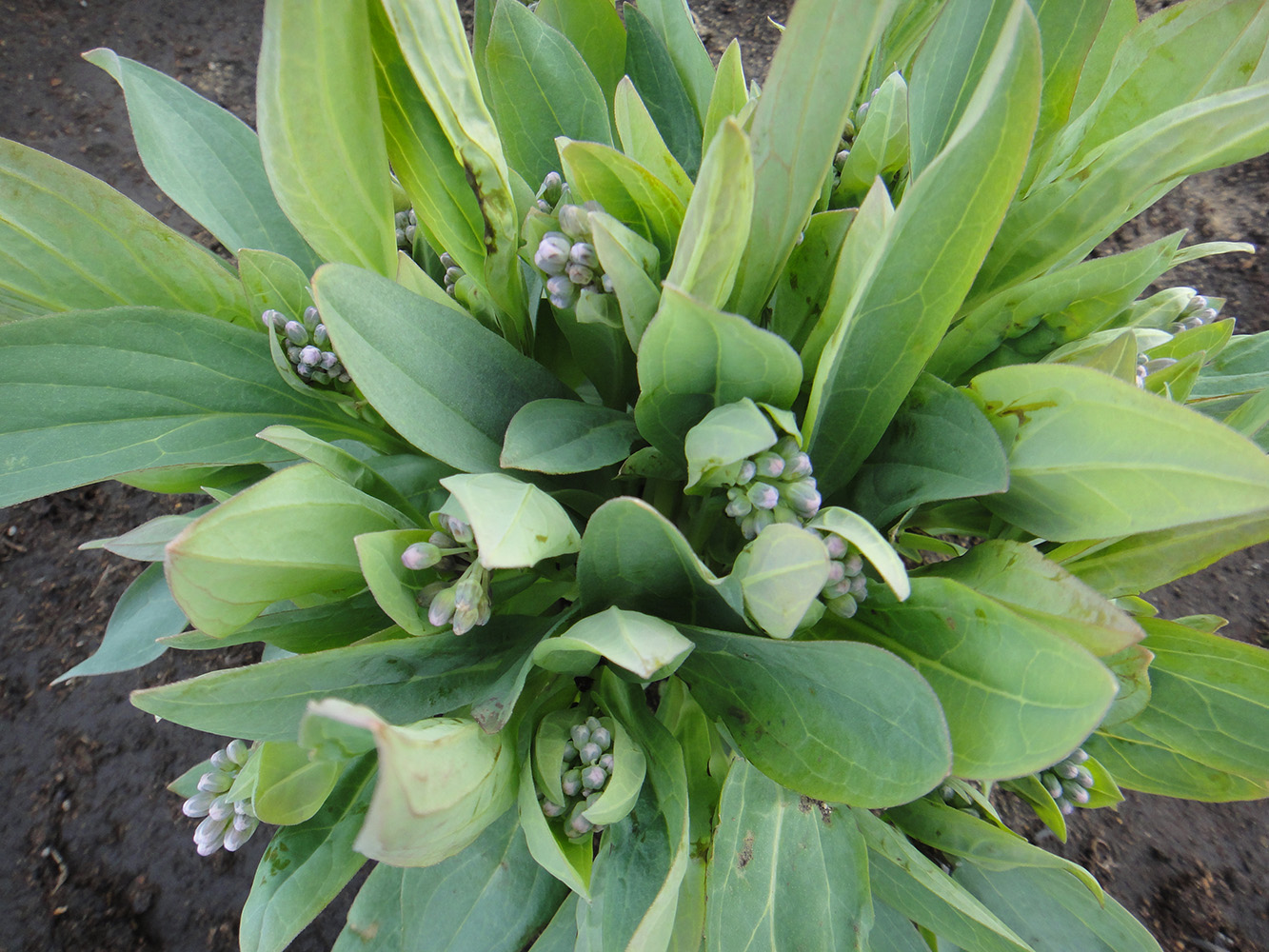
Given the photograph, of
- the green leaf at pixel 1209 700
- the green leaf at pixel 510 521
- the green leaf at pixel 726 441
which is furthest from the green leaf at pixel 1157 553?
the green leaf at pixel 510 521

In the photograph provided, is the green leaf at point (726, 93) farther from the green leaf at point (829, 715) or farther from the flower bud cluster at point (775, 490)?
the green leaf at point (829, 715)

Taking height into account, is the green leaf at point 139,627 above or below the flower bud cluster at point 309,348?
below

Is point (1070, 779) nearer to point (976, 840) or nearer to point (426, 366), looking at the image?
point (976, 840)

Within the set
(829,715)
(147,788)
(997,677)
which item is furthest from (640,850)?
(147,788)

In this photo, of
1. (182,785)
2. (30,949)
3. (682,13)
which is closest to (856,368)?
(682,13)

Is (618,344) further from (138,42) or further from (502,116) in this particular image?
(138,42)

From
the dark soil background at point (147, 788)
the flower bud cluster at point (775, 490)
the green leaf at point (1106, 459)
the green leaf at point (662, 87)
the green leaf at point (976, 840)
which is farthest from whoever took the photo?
the dark soil background at point (147, 788)
